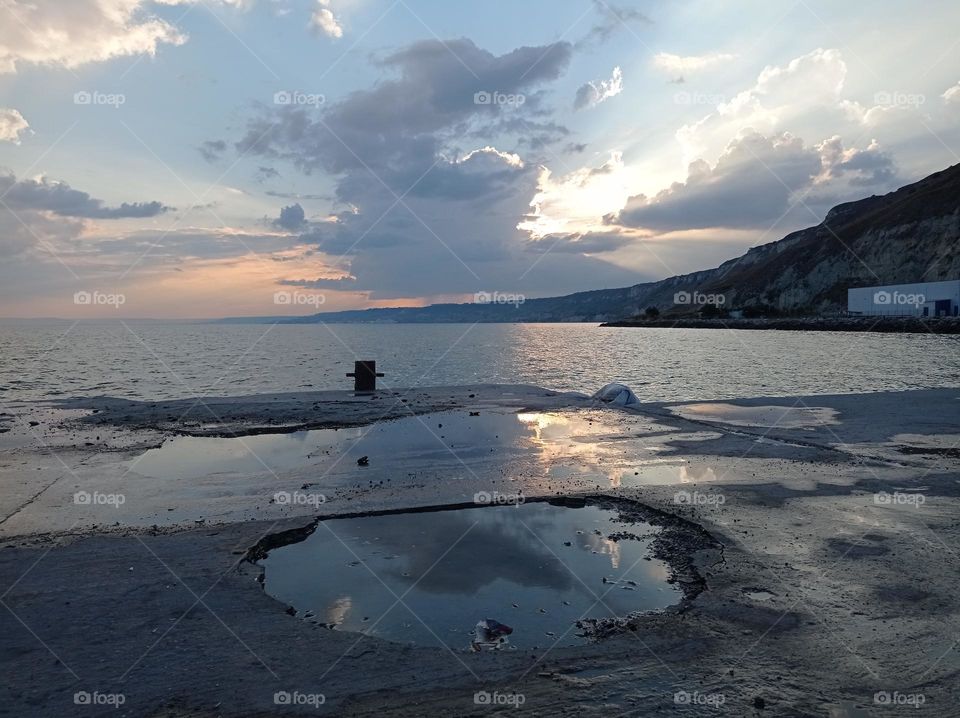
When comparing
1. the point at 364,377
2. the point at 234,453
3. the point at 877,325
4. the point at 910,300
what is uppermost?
the point at 910,300

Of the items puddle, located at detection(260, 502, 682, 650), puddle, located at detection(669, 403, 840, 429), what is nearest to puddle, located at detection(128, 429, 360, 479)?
puddle, located at detection(260, 502, 682, 650)

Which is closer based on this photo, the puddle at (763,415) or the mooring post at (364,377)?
the puddle at (763,415)

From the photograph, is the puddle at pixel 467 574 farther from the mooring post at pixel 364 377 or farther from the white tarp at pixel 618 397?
the mooring post at pixel 364 377

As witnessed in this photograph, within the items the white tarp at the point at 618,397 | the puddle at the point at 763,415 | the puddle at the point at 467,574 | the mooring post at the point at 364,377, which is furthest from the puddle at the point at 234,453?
the puddle at the point at 763,415

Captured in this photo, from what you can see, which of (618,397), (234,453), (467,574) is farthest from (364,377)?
(467,574)

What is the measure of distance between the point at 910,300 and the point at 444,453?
156 meters

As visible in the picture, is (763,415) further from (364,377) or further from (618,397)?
(364,377)

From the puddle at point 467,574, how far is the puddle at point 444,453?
4.13m

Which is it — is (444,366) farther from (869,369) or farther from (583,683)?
(583,683)

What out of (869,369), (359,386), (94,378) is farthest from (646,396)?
(94,378)

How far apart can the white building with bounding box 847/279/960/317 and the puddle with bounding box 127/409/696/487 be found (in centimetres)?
13954

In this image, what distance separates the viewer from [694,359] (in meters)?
76.8

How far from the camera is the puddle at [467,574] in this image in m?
8.81

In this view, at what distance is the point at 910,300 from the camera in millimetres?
138500
